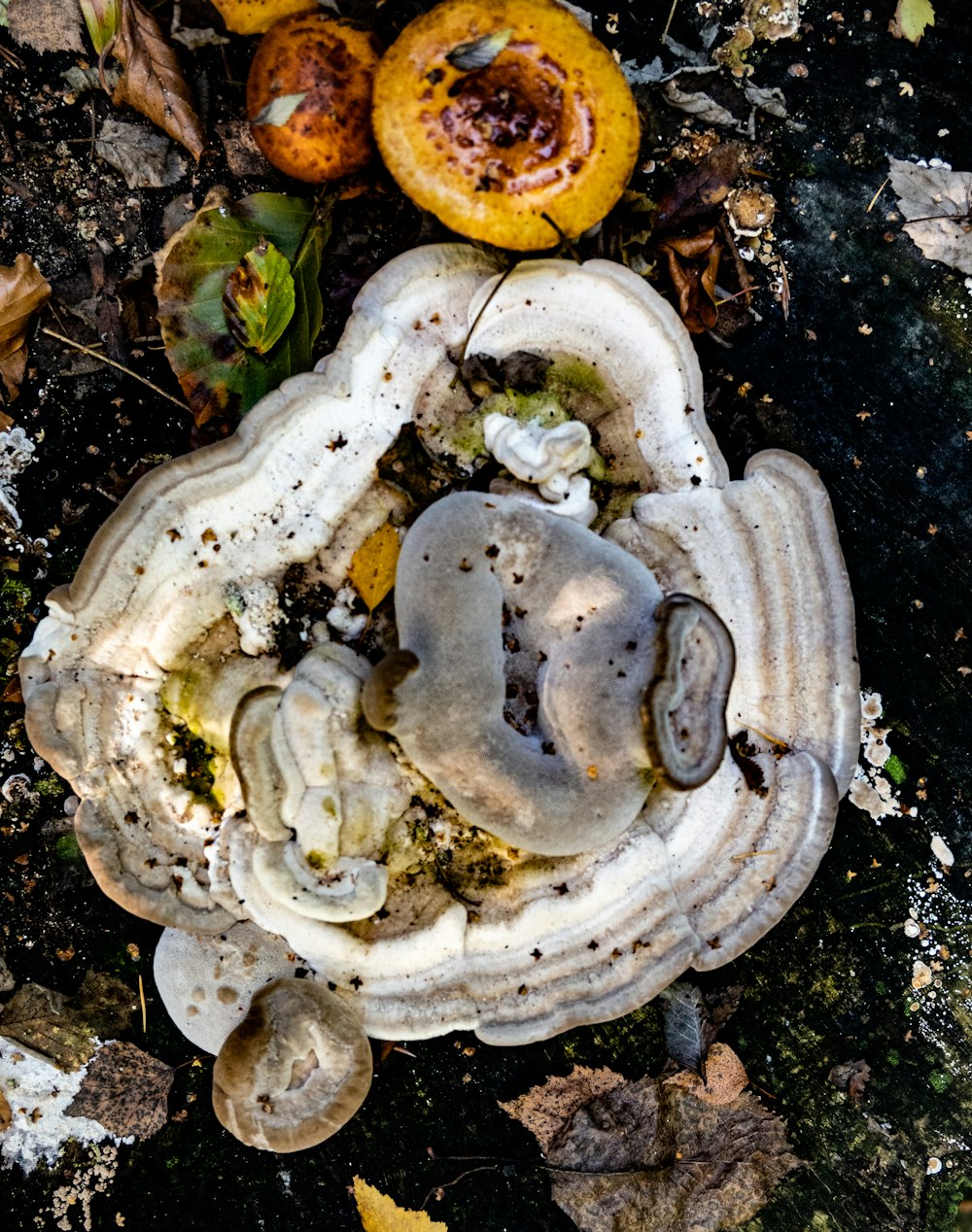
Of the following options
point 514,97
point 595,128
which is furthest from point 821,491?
point 514,97

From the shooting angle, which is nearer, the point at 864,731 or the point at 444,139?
the point at 444,139

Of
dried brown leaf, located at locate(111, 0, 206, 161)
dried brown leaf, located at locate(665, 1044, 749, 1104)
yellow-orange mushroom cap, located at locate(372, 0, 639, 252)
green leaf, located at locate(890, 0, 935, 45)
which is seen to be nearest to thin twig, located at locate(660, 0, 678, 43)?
yellow-orange mushroom cap, located at locate(372, 0, 639, 252)

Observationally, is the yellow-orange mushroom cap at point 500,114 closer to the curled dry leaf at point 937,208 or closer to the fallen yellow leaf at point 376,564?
the fallen yellow leaf at point 376,564

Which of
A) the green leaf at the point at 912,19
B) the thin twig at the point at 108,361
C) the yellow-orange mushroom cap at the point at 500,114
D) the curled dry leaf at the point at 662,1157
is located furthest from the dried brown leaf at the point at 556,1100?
the green leaf at the point at 912,19

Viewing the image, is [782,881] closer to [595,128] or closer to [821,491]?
[821,491]

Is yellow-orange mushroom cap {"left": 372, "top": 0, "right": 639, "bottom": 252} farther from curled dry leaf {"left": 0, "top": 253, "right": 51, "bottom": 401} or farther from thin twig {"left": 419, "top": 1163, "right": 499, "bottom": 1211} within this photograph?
thin twig {"left": 419, "top": 1163, "right": 499, "bottom": 1211}

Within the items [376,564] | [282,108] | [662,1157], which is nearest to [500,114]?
[282,108]

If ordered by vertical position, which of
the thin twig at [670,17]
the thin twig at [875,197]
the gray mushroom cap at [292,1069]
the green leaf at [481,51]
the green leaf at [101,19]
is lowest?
the gray mushroom cap at [292,1069]

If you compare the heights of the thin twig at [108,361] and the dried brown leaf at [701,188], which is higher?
the dried brown leaf at [701,188]
